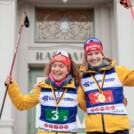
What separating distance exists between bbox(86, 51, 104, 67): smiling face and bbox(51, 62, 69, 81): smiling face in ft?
0.84

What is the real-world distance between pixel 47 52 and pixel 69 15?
105 cm

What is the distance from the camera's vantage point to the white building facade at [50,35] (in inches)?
307

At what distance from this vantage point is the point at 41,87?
411 centimetres

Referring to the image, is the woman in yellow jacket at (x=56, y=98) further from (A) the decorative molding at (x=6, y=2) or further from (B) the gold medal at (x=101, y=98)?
(A) the decorative molding at (x=6, y=2)

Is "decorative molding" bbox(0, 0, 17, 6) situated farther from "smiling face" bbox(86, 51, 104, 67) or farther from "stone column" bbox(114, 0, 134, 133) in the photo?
"smiling face" bbox(86, 51, 104, 67)

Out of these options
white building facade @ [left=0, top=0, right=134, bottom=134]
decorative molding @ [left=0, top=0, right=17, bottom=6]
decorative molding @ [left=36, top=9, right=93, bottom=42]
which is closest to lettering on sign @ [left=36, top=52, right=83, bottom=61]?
white building facade @ [left=0, top=0, right=134, bottom=134]

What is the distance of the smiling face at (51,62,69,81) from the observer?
13.3 feet

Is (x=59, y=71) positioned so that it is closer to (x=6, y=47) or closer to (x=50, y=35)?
(x=6, y=47)

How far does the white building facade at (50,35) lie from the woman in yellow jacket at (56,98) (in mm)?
3376

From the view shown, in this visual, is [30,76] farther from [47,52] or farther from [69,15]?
[69,15]

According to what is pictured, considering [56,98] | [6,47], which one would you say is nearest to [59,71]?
[56,98]

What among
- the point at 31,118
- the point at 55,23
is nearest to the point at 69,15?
the point at 55,23

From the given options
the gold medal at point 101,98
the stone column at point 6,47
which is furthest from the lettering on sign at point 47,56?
the gold medal at point 101,98

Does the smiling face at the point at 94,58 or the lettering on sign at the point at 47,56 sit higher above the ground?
the lettering on sign at the point at 47,56
